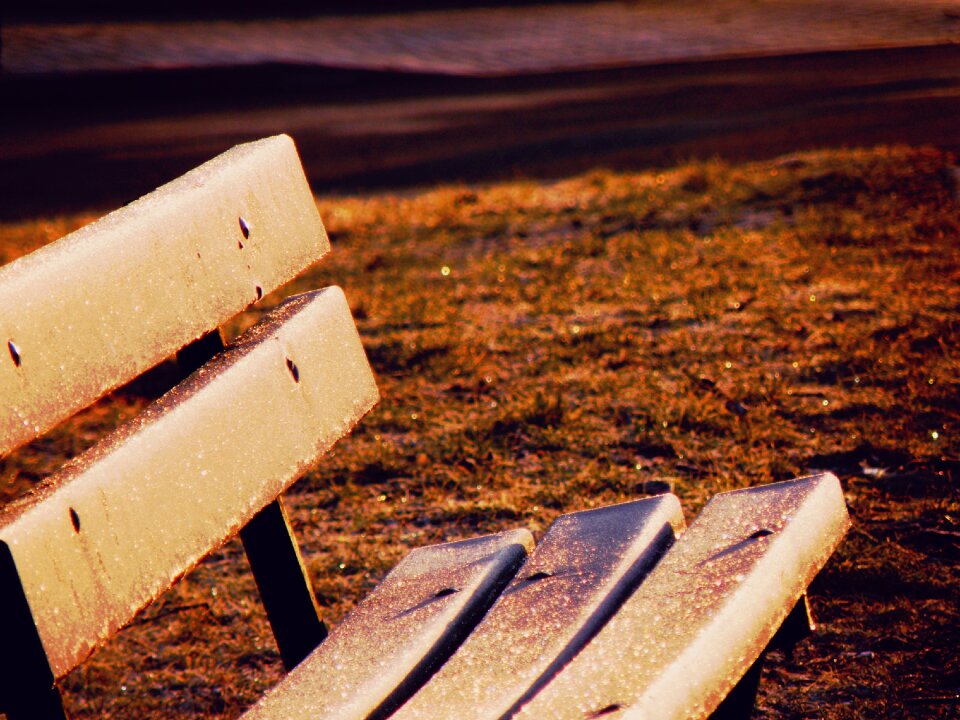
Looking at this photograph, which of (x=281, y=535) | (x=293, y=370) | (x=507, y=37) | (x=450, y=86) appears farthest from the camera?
(x=507, y=37)

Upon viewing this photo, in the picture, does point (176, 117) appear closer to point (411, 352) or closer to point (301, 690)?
point (411, 352)

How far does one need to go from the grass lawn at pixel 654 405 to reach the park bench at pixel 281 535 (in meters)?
0.89

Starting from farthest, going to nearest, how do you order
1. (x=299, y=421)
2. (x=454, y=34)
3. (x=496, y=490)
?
(x=454, y=34), (x=496, y=490), (x=299, y=421)

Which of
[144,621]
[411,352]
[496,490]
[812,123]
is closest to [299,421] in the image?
[144,621]

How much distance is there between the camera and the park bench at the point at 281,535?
1.26 meters

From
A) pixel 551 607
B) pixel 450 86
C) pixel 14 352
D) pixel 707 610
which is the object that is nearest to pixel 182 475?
pixel 14 352

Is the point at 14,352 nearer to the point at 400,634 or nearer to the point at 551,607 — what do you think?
the point at 400,634

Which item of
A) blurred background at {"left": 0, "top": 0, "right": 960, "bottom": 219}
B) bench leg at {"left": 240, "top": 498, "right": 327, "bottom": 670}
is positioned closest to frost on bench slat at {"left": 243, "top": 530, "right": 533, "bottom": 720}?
bench leg at {"left": 240, "top": 498, "right": 327, "bottom": 670}

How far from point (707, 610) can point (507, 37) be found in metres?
13.7

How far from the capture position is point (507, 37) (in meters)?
14.3

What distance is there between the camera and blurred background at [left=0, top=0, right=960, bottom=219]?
28.5 ft

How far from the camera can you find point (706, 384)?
3.89 m

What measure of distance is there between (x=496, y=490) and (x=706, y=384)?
93cm

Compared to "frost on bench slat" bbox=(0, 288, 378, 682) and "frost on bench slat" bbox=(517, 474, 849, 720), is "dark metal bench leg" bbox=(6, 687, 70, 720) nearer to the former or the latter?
"frost on bench slat" bbox=(0, 288, 378, 682)
